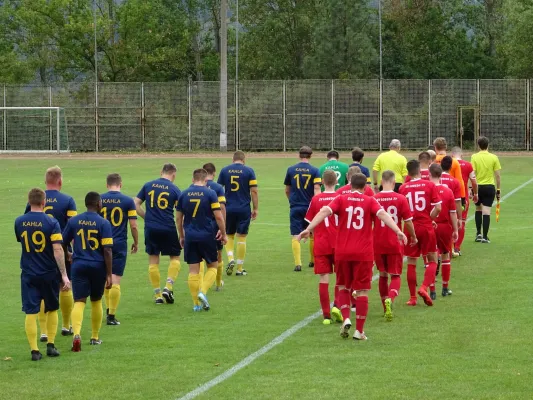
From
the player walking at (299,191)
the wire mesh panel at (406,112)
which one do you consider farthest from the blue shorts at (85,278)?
the wire mesh panel at (406,112)

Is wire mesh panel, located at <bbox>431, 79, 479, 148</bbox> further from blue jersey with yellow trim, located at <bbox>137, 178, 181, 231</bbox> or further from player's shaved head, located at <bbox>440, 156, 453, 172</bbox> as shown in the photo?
blue jersey with yellow trim, located at <bbox>137, 178, 181, 231</bbox>

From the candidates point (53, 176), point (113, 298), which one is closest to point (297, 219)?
point (113, 298)

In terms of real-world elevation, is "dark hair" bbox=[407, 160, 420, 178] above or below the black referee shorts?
above

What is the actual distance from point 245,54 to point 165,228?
235 feet

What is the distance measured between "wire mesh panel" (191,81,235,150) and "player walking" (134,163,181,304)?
44945 millimetres

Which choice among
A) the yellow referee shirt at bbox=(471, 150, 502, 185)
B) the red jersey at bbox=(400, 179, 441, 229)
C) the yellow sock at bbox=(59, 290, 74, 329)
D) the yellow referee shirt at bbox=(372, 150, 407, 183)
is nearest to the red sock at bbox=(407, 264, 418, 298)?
the red jersey at bbox=(400, 179, 441, 229)

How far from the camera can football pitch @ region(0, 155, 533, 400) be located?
10.5 m

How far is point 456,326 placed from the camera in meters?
13.5

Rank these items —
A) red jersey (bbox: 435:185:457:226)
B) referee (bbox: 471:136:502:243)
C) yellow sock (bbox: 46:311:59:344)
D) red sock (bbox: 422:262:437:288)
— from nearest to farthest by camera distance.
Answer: yellow sock (bbox: 46:311:59:344) < red sock (bbox: 422:262:437:288) < red jersey (bbox: 435:185:457:226) < referee (bbox: 471:136:502:243)

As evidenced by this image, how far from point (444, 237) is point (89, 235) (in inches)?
219

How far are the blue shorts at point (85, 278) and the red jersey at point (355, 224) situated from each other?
9.17ft

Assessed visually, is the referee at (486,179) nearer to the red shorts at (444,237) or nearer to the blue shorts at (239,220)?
the blue shorts at (239,220)

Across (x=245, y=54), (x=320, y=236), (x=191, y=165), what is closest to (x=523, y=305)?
(x=320, y=236)

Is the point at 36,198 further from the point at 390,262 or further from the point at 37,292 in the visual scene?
the point at 390,262
